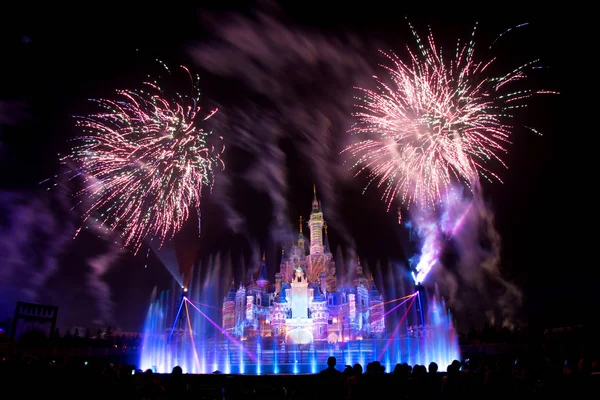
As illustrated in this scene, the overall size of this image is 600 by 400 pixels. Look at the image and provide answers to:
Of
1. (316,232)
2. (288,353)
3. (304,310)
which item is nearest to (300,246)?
(316,232)

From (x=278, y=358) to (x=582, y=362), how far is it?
44.5 m

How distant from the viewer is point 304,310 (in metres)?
78.8

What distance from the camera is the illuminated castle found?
75.8m

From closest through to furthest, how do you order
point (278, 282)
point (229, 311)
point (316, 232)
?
point (229, 311) → point (278, 282) → point (316, 232)

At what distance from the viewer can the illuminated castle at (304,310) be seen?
75.8 m

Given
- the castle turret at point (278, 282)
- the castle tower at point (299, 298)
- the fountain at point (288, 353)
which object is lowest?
the fountain at point (288, 353)

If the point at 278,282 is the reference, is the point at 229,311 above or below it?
below

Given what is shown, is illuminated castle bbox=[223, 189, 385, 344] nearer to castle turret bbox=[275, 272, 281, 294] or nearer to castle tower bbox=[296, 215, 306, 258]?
castle turret bbox=[275, 272, 281, 294]

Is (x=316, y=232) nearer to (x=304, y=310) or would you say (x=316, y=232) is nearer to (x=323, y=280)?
(x=323, y=280)

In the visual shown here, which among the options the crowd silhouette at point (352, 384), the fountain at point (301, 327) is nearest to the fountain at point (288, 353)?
the fountain at point (301, 327)

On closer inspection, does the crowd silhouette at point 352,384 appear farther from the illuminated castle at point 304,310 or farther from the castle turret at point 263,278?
the castle turret at point 263,278

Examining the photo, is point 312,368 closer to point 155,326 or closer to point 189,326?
point 155,326

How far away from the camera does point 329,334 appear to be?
75938 mm

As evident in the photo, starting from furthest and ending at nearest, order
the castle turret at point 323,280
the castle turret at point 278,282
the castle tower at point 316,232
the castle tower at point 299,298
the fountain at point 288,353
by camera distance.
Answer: the castle tower at point 316,232
the castle turret at point 278,282
the castle turret at point 323,280
the castle tower at point 299,298
the fountain at point 288,353
